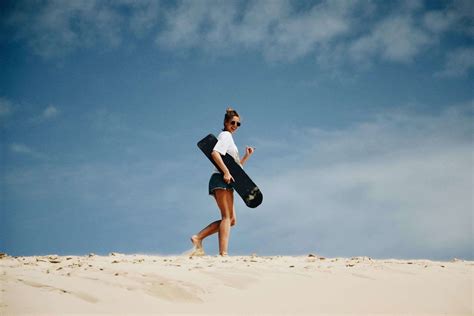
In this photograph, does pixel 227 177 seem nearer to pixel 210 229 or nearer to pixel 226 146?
pixel 226 146

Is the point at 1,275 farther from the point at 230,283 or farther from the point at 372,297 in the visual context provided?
the point at 372,297

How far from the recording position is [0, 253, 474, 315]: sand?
12.3 ft

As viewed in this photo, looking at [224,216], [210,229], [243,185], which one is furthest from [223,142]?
[210,229]

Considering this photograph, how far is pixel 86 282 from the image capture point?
13.7 feet

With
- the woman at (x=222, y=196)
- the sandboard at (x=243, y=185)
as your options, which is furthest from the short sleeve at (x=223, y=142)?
the sandboard at (x=243, y=185)

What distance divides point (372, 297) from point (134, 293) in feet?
6.82

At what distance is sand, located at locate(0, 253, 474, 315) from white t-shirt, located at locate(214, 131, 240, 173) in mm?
1722

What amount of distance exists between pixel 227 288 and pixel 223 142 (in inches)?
109

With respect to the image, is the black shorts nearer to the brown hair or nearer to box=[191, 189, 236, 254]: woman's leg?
box=[191, 189, 236, 254]: woman's leg

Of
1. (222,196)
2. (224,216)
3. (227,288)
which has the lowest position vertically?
(227,288)

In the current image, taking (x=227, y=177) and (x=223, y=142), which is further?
(x=223, y=142)

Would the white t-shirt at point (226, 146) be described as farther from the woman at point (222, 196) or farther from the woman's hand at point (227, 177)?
the woman's hand at point (227, 177)

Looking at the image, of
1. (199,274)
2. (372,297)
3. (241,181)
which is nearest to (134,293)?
(199,274)

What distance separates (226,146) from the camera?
6.68m
